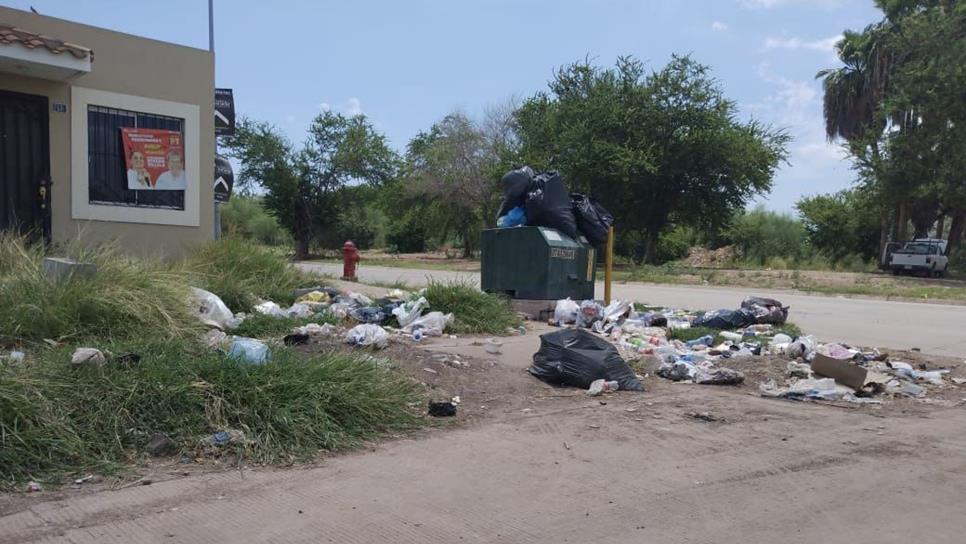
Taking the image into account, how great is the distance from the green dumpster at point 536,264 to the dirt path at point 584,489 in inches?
186

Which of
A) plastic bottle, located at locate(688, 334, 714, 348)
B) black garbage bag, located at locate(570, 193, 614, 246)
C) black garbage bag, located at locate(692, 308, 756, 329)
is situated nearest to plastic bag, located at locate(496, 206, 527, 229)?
black garbage bag, located at locate(570, 193, 614, 246)

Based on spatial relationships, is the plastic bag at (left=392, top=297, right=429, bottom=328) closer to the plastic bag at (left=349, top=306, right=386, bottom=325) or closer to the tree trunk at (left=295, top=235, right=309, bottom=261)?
the plastic bag at (left=349, top=306, right=386, bottom=325)

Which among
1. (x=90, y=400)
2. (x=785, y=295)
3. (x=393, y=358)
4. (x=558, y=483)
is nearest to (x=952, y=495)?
(x=558, y=483)

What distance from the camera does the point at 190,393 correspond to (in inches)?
201

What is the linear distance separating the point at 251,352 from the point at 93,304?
1714 mm

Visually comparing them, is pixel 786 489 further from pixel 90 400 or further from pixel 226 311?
pixel 226 311

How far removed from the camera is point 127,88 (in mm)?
11812

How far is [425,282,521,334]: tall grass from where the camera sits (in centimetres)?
952

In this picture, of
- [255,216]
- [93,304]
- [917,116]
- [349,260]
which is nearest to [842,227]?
[917,116]

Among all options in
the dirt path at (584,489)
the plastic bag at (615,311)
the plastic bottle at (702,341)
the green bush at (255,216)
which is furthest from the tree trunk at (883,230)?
the dirt path at (584,489)

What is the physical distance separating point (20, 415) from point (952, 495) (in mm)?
5442

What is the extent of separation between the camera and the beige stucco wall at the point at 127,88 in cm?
1104

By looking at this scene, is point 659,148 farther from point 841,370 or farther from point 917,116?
point 841,370

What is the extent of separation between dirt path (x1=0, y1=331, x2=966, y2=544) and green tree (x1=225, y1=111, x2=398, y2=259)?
133 ft
